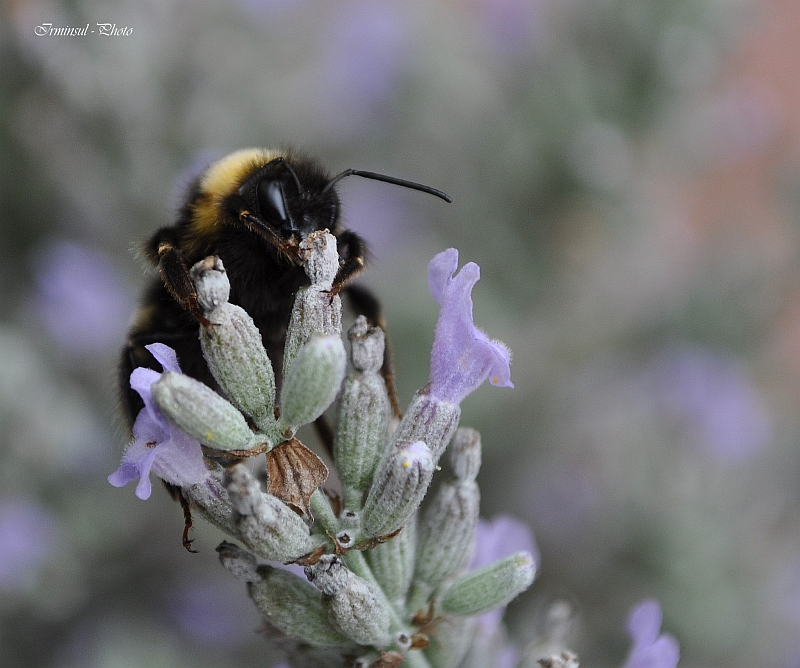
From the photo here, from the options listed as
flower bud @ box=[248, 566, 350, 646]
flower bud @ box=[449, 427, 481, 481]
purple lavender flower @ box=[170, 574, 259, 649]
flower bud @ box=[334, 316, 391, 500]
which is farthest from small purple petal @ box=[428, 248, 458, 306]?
purple lavender flower @ box=[170, 574, 259, 649]

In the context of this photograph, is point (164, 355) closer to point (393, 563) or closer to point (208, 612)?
point (393, 563)

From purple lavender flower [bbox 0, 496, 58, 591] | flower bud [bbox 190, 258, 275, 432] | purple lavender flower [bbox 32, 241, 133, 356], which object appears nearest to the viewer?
flower bud [bbox 190, 258, 275, 432]

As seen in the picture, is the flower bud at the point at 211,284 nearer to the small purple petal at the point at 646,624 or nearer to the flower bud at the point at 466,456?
the flower bud at the point at 466,456

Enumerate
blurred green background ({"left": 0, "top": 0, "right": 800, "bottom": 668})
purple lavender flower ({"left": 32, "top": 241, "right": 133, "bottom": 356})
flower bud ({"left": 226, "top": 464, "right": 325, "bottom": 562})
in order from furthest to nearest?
1. purple lavender flower ({"left": 32, "top": 241, "right": 133, "bottom": 356})
2. blurred green background ({"left": 0, "top": 0, "right": 800, "bottom": 668})
3. flower bud ({"left": 226, "top": 464, "right": 325, "bottom": 562})

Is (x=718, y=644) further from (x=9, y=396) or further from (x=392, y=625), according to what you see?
(x=9, y=396)

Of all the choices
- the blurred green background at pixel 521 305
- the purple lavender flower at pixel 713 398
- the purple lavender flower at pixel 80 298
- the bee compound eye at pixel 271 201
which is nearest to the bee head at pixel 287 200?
the bee compound eye at pixel 271 201

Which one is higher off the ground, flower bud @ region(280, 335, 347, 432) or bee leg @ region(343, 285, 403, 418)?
flower bud @ region(280, 335, 347, 432)

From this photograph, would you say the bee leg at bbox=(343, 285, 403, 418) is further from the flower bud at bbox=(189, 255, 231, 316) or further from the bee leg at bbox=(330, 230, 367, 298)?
the flower bud at bbox=(189, 255, 231, 316)
